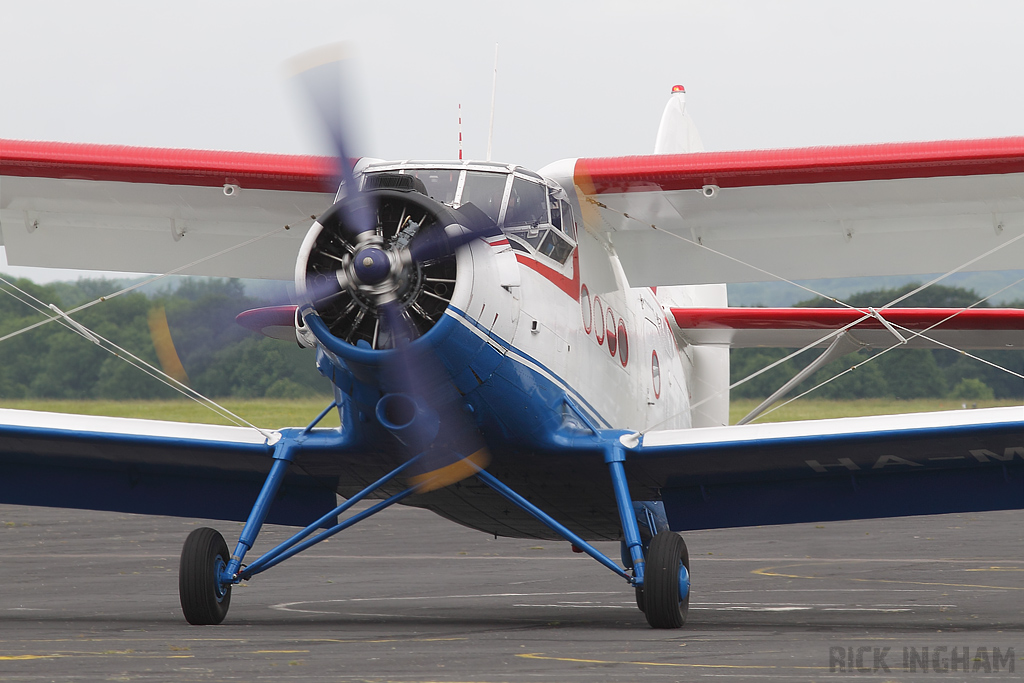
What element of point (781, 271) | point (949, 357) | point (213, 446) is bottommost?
point (949, 357)

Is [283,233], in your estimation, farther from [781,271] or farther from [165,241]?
[781,271]

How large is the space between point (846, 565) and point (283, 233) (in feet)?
25.8

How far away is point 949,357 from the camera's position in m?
61.5

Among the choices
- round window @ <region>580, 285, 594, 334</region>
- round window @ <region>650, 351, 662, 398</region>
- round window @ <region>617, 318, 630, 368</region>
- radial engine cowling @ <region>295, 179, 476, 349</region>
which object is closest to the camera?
radial engine cowling @ <region>295, 179, 476, 349</region>

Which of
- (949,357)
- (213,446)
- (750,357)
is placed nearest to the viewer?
(213,446)

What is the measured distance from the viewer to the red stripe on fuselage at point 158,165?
975 cm

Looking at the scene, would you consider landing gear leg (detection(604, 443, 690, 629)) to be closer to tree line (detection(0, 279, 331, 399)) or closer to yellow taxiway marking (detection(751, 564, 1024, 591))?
tree line (detection(0, 279, 331, 399))

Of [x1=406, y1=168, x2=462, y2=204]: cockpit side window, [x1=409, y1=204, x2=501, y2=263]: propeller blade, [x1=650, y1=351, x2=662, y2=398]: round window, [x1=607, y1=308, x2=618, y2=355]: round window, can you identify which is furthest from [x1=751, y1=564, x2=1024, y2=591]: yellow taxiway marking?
[x1=409, y1=204, x2=501, y2=263]: propeller blade

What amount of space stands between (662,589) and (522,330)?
1.76m

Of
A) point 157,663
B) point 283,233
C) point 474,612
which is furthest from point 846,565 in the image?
point 157,663

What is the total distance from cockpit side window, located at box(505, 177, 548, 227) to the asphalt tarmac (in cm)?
249

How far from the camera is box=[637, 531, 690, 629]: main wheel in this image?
8148mm

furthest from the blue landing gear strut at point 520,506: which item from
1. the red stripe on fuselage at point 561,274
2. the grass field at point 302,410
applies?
the grass field at point 302,410

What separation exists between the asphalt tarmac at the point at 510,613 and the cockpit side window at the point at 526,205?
249cm
